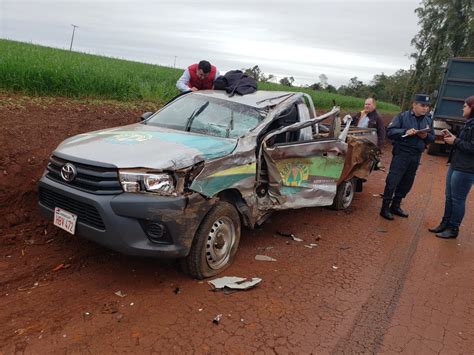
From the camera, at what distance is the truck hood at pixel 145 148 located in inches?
129

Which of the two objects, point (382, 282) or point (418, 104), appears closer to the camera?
point (382, 282)

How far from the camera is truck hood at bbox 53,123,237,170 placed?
329cm

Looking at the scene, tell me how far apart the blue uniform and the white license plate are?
475 cm

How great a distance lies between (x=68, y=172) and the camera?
342cm

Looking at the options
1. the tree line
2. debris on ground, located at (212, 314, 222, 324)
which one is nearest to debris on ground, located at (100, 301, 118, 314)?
debris on ground, located at (212, 314, 222, 324)

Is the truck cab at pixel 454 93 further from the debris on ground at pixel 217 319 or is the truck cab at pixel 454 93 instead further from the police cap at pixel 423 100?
the debris on ground at pixel 217 319

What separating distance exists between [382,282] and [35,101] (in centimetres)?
651

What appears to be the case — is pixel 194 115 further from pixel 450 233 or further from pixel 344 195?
pixel 450 233

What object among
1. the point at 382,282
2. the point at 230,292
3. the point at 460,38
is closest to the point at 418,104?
the point at 382,282

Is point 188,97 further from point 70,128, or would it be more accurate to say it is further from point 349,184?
point 349,184

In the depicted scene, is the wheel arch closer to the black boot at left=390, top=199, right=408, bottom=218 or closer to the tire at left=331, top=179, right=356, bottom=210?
the tire at left=331, top=179, right=356, bottom=210

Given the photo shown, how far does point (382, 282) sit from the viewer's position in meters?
4.14

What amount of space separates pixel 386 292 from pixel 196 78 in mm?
4566

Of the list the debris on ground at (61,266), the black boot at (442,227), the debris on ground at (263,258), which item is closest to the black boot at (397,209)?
the black boot at (442,227)
